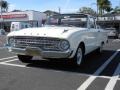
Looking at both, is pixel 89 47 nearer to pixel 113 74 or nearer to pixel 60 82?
pixel 113 74

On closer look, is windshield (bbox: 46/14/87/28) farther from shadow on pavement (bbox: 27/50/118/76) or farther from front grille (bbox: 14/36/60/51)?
front grille (bbox: 14/36/60/51)

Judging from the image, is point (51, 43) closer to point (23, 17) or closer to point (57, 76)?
point (57, 76)

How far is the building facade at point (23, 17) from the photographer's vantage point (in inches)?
2210

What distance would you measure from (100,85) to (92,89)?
498 millimetres

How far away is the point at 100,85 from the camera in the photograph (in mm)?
7086

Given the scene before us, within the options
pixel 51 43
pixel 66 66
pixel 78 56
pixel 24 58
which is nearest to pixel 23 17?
→ pixel 24 58

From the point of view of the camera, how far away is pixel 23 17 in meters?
57.7

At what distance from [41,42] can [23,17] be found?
4985 cm

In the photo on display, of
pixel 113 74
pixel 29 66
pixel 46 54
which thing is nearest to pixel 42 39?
pixel 46 54

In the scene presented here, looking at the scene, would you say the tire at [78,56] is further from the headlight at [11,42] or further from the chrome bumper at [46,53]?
the headlight at [11,42]

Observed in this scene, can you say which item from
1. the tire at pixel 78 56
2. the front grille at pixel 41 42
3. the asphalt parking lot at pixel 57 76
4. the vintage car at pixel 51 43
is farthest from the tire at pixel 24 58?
the tire at pixel 78 56

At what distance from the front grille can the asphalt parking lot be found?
70cm

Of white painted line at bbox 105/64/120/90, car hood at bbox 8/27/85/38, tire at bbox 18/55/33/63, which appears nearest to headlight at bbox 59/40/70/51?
car hood at bbox 8/27/85/38

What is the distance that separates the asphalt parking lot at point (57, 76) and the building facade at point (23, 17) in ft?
145
